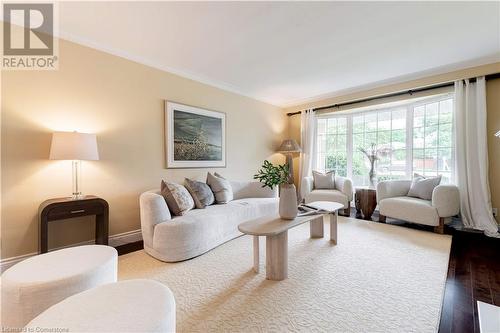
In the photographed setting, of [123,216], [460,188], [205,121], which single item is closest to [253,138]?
[205,121]

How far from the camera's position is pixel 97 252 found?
4.95 ft

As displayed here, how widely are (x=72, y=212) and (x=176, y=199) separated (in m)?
1.01

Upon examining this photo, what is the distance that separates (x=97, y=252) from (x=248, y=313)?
44.6 inches

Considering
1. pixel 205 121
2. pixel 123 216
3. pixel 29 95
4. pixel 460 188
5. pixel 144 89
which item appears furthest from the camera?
pixel 205 121

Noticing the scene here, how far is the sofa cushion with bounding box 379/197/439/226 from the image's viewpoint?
126 inches

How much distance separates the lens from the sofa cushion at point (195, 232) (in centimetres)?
230

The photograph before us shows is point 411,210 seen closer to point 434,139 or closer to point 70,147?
point 434,139

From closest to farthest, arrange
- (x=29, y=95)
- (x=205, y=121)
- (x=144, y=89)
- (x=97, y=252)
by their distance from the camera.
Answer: (x=97, y=252) → (x=29, y=95) → (x=144, y=89) → (x=205, y=121)

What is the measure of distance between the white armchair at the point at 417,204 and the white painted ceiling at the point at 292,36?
1918 millimetres

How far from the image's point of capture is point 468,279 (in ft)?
6.46

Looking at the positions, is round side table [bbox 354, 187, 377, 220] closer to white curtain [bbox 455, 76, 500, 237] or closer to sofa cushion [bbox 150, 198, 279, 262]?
white curtain [bbox 455, 76, 500, 237]

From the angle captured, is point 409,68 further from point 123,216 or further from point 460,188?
point 123,216

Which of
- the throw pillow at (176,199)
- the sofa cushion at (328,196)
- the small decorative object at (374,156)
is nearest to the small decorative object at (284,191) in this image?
the throw pillow at (176,199)

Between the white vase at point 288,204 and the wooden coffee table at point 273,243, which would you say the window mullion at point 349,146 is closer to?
the white vase at point 288,204
